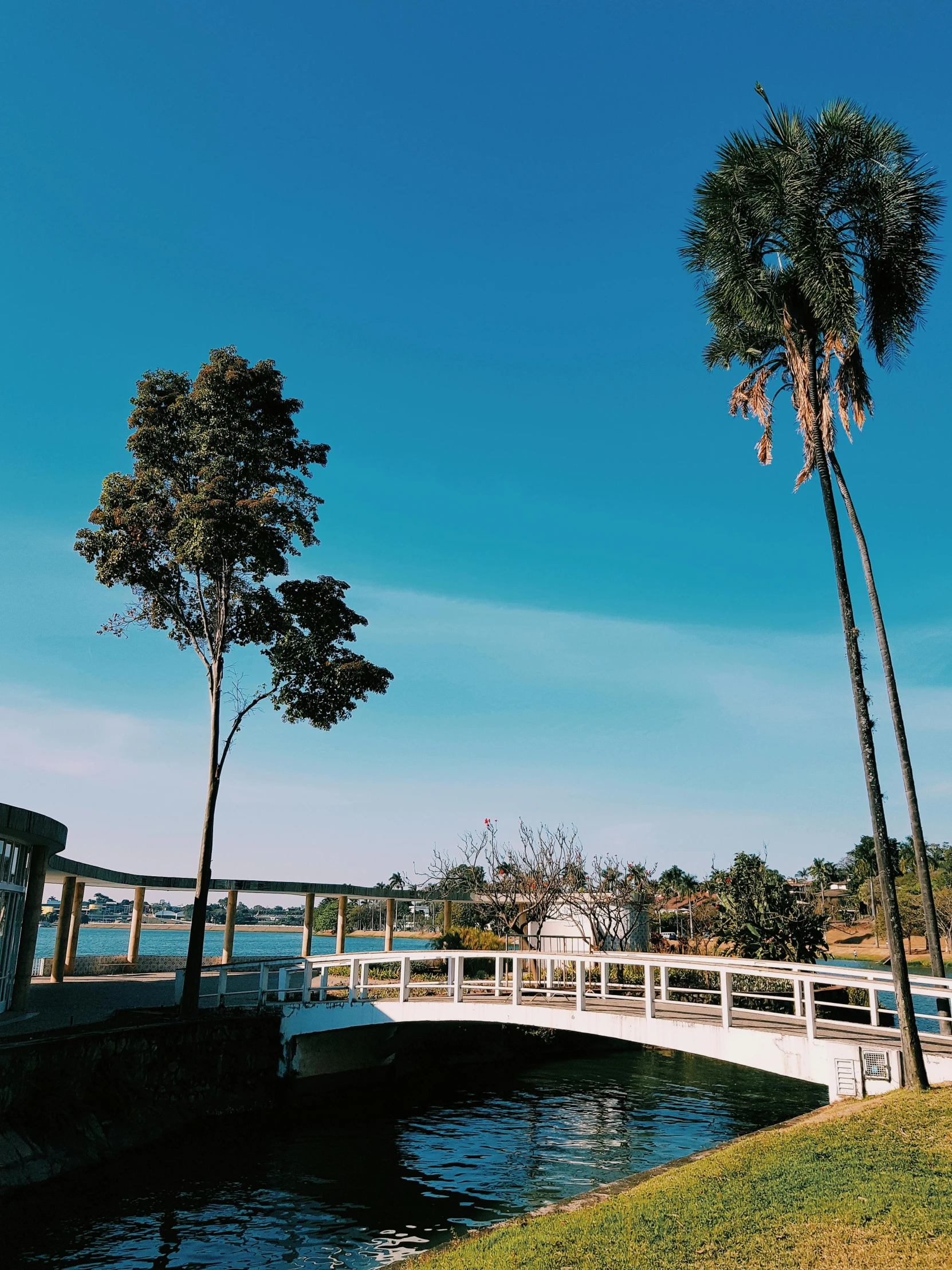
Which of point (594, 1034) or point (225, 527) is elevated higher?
point (225, 527)

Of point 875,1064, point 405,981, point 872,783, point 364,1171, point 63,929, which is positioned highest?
point 872,783

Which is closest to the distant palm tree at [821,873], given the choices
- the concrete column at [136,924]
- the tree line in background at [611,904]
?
the tree line in background at [611,904]

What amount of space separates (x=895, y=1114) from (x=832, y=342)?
11.8 meters

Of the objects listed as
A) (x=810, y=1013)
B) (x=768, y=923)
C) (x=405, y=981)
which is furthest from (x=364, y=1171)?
(x=768, y=923)

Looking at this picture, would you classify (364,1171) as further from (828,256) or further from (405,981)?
(828,256)

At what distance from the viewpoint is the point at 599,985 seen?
21.0 meters

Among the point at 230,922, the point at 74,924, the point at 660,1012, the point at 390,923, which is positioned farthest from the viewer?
the point at 390,923

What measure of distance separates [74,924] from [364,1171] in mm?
22818

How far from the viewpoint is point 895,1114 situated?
1121cm

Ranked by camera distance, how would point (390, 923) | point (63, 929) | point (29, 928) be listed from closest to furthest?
1. point (29, 928)
2. point (63, 929)
3. point (390, 923)

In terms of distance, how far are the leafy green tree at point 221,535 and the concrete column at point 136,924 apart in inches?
633

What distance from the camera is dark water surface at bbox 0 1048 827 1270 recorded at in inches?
474

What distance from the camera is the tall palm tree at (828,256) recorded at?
14.3 m

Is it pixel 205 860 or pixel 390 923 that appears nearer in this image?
pixel 205 860
